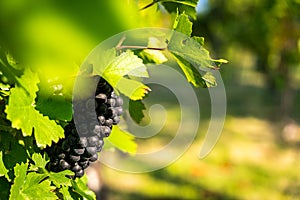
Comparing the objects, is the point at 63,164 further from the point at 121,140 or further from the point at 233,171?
the point at 233,171

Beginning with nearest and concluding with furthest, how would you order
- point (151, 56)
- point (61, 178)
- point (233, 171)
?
point (61, 178) < point (151, 56) < point (233, 171)

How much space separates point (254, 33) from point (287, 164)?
2139mm

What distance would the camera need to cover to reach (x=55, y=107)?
62 centimetres

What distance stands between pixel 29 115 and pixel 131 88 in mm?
201

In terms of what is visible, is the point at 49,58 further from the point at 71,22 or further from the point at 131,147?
the point at 131,147

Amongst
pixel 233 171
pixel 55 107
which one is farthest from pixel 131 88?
pixel 233 171

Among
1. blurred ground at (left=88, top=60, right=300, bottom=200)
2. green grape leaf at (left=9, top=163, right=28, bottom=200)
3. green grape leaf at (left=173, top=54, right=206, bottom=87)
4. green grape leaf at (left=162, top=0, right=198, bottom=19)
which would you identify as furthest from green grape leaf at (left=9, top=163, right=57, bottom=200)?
blurred ground at (left=88, top=60, right=300, bottom=200)

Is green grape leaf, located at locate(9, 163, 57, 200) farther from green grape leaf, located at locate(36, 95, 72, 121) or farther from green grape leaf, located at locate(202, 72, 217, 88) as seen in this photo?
green grape leaf, located at locate(202, 72, 217, 88)

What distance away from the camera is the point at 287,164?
646cm

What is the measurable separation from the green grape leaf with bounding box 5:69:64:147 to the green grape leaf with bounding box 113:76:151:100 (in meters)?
0.12

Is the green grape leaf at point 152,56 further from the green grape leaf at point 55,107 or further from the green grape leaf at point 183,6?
the green grape leaf at point 55,107

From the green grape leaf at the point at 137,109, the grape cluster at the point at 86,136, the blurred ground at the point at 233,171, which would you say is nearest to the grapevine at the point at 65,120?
the grape cluster at the point at 86,136

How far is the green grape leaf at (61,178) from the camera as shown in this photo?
27.0 inches

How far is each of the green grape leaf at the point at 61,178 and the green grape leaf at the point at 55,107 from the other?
0.33ft
